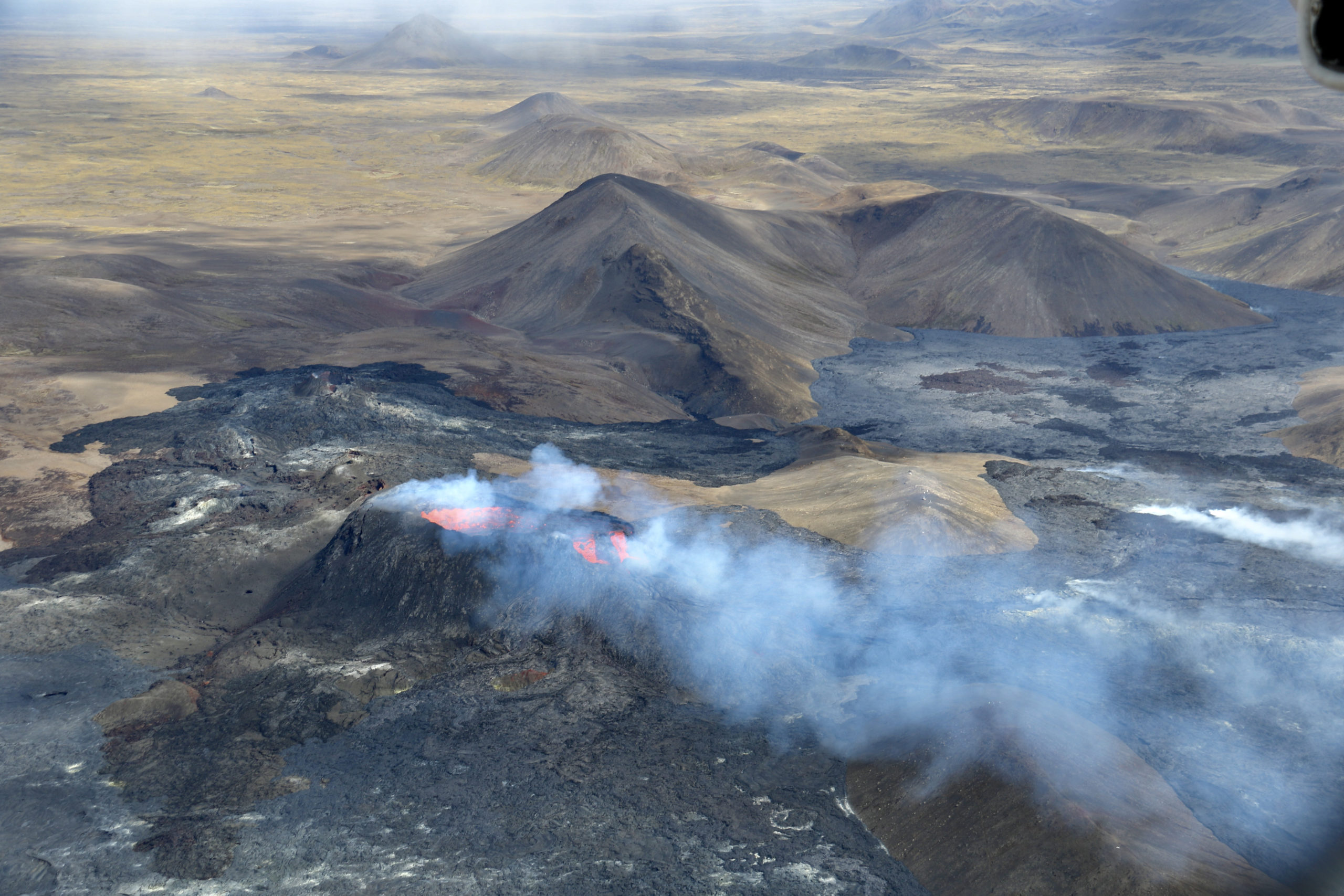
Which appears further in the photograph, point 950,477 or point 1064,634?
point 950,477

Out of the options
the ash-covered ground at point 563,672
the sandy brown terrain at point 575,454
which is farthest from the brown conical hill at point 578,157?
the ash-covered ground at point 563,672

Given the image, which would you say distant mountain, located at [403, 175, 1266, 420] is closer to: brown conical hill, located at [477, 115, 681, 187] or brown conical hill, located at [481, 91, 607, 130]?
brown conical hill, located at [477, 115, 681, 187]

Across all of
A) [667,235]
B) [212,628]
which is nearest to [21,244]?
[667,235]

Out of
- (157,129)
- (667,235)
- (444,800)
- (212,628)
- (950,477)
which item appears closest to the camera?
(444,800)

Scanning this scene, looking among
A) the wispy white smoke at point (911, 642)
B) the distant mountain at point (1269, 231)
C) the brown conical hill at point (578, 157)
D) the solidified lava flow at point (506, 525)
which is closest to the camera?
the wispy white smoke at point (911, 642)

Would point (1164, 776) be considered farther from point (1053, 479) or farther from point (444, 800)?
point (1053, 479)

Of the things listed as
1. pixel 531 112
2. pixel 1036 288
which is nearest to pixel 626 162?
pixel 531 112

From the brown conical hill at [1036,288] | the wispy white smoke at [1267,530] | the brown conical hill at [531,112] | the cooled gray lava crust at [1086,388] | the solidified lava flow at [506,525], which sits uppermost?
the brown conical hill at [531,112]

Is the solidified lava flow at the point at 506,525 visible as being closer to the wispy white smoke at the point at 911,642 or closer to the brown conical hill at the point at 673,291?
the wispy white smoke at the point at 911,642
